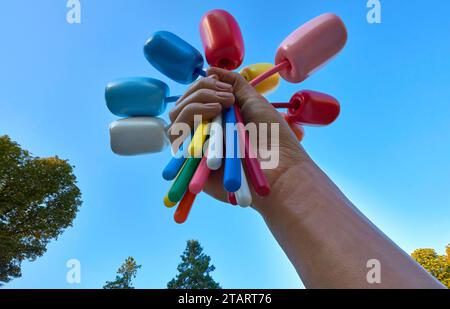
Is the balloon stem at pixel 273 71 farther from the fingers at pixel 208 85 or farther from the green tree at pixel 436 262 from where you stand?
the green tree at pixel 436 262

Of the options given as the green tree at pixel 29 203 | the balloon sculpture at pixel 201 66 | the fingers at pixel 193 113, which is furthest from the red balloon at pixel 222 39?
the green tree at pixel 29 203

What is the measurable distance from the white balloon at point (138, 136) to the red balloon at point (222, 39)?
51 cm

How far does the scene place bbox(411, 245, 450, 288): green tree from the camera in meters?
14.0

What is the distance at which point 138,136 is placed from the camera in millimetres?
2152

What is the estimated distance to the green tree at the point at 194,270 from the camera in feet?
46.2

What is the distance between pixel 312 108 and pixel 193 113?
0.90 metres

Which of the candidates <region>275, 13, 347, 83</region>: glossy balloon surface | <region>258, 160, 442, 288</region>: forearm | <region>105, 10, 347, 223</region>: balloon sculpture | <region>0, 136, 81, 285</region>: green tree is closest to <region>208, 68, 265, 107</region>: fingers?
<region>105, 10, 347, 223</region>: balloon sculpture

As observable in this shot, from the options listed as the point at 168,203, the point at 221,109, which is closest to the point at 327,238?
the point at 168,203

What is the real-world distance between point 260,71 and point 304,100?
0.37 m

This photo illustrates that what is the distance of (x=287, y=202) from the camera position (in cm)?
144

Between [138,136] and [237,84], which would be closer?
[237,84]

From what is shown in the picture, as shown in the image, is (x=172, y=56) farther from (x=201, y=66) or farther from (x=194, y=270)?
(x=194, y=270)
